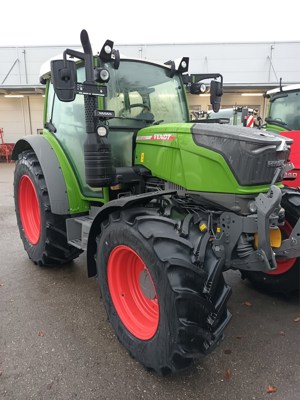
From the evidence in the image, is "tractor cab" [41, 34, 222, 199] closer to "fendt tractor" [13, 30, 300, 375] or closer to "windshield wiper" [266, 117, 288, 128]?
"fendt tractor" [13, 30, 300, 375]

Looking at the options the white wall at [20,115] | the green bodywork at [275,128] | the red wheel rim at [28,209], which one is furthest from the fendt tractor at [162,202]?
the white wall at [20,115]

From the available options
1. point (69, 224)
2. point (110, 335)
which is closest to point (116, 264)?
point (110, 335)

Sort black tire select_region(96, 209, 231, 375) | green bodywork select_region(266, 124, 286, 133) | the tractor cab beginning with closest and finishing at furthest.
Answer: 1. black tire select_region(96, 209, 231, 375)
2. the tractor cab
3. green bodywork select_region(266, 124, 286, 133)

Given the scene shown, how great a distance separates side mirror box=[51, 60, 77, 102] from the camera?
2.21m

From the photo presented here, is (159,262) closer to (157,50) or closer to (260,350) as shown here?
(260,350)

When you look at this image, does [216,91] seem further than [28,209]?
No

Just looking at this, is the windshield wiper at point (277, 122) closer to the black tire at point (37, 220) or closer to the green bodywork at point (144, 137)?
the green bodywork at point (144, 137)

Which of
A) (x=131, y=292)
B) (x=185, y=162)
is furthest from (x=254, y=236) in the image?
(x=131, y=292)

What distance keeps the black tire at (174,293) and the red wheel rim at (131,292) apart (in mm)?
114

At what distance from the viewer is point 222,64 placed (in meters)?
15.5

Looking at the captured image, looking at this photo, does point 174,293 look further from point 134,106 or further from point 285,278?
Answer: point 134,106

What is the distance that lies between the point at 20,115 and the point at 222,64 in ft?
35.5

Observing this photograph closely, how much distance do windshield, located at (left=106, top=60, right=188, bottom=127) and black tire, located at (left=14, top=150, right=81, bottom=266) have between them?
1.21 meters

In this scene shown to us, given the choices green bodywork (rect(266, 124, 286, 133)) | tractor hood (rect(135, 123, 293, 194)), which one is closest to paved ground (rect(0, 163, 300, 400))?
tractor hood (rect(135, 123, 293, 194))
